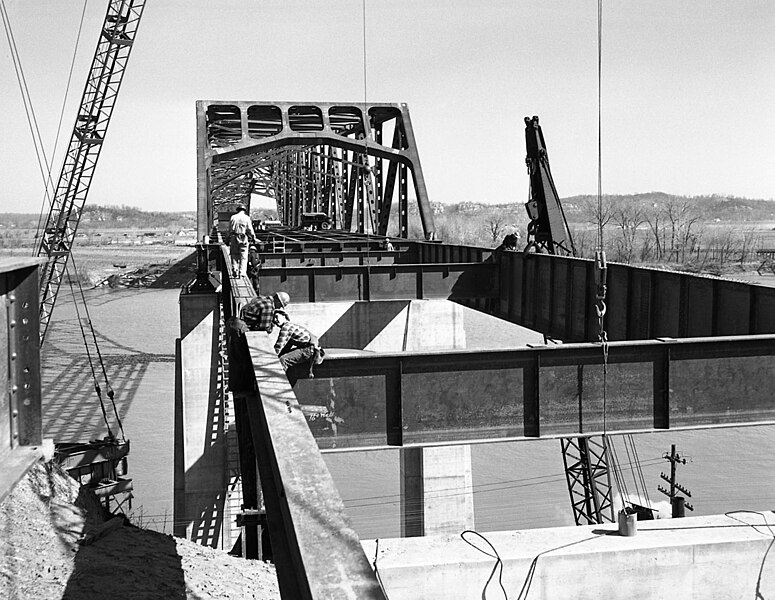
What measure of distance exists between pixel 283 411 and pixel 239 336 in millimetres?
2828

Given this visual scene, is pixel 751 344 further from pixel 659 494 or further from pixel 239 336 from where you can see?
pixel 659 494

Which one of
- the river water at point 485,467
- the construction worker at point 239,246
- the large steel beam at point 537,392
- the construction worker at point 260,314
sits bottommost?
the river water at point 485,467

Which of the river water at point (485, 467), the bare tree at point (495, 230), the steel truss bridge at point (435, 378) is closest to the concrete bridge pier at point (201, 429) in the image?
the steel truss bridge at point (435, 378)

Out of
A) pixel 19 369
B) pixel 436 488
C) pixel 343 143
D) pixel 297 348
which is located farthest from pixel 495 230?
pixel 19 369

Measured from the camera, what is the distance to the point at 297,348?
7.95 meters

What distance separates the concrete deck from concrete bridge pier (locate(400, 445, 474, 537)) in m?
11.9

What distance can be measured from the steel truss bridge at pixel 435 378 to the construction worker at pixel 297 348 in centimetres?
20

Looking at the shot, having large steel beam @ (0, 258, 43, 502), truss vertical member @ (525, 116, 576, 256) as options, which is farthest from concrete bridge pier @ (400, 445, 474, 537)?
large steel beam @ (0, 258, 43, 502)

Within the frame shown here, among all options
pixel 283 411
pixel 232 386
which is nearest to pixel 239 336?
pixel 232 386

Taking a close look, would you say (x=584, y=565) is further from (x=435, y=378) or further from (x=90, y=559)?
(x=90, y=559)

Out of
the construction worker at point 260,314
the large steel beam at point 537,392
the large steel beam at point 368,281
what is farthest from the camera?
the large steel beam at point 368,281

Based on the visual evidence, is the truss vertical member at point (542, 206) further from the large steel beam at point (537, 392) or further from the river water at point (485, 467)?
the large steel beam at point (537, 392)

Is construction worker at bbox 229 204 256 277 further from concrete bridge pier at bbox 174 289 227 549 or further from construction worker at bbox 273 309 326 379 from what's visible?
construction worker at bbox 273 309 326 379

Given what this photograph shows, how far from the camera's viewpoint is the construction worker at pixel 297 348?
7773 mm
